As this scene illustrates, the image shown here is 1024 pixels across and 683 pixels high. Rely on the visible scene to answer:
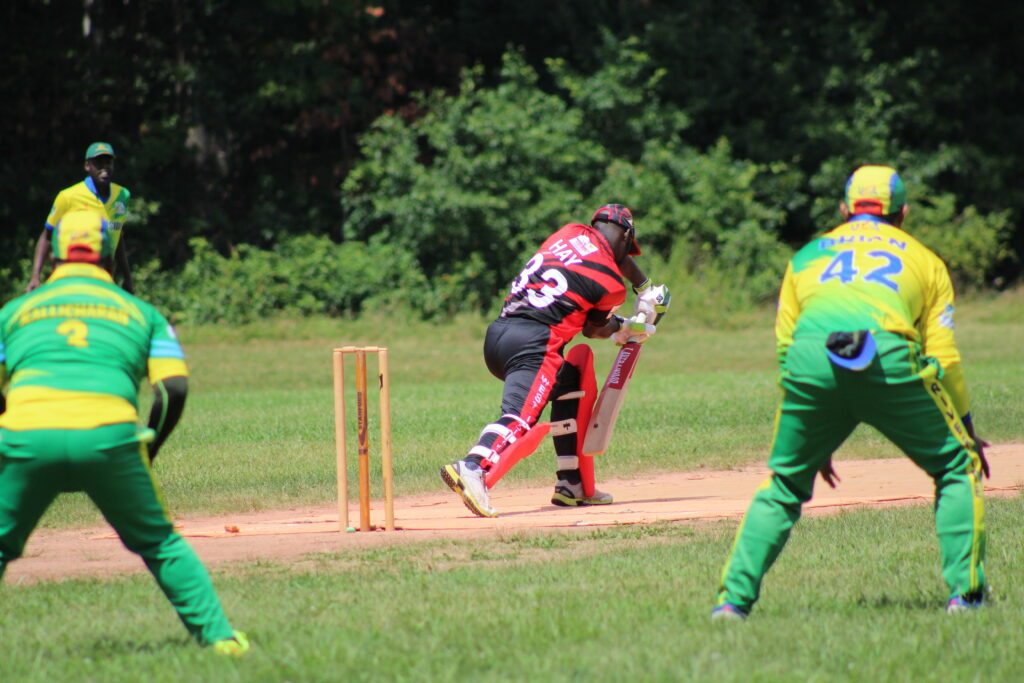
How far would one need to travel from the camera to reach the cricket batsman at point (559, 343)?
26.5 ft

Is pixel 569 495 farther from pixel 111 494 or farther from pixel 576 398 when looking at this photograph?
pixel 111 494

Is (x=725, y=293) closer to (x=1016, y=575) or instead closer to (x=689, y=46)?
(x=689, y=46)

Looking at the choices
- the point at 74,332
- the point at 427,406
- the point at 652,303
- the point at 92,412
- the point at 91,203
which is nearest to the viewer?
the point at 92,412

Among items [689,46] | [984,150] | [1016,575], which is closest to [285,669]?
[1016,575]

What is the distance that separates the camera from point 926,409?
202 inches

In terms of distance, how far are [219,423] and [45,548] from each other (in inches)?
229

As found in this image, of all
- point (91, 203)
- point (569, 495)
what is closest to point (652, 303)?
point (569, 495)

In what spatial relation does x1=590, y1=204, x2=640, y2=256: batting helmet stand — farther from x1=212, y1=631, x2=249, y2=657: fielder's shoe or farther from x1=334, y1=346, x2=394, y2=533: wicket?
x1=212, y1=631, x2=249, y2=657: fielder's shoe

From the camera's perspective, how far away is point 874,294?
5195 mm

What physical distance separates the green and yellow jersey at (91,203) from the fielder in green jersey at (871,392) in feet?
22.4

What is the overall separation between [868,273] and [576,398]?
12.3 feet

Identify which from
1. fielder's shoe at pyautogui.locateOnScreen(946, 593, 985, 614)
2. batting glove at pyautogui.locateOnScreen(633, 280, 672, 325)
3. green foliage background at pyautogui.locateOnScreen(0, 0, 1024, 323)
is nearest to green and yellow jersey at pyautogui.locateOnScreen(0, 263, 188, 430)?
fielder's shoe at pyautogui.locateOnScreen(946, 593, 985, 614)

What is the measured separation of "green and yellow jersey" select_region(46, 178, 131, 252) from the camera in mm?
10703

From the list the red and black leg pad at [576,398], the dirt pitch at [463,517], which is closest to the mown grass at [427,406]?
the dirt pitch at [463,517]
